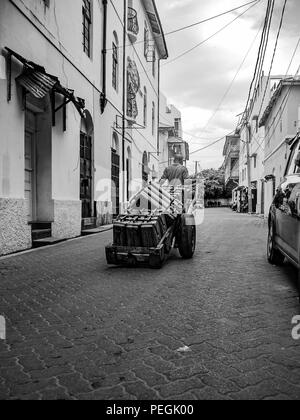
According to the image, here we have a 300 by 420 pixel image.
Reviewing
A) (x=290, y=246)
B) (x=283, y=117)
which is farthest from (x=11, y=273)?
(x=283, y=117)

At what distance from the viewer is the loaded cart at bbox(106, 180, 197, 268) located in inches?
244

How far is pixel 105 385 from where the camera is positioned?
244 centimetres

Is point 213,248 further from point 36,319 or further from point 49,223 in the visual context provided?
point 36,319

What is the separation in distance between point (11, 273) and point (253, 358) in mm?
4186

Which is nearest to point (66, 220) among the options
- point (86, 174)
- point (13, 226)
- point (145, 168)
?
point (86, 174)

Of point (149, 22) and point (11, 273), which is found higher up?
point (149, 22)

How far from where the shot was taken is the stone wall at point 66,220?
32.6 feet

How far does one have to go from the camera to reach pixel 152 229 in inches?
242

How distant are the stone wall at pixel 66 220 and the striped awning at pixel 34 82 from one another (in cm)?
295

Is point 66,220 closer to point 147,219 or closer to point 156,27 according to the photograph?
point 147,219

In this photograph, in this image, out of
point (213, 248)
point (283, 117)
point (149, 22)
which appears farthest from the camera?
point (149, 22)

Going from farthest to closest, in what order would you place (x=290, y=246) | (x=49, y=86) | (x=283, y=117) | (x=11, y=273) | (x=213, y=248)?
1. (x=283, y=117)
2. (x=213, y=248)
3. (x=49, y=86)
4. (x=11, y=273)
5. (x=290, y=246)

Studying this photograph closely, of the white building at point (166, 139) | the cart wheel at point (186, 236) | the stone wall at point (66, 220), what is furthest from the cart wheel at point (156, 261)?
the white building at point (166, 139)
